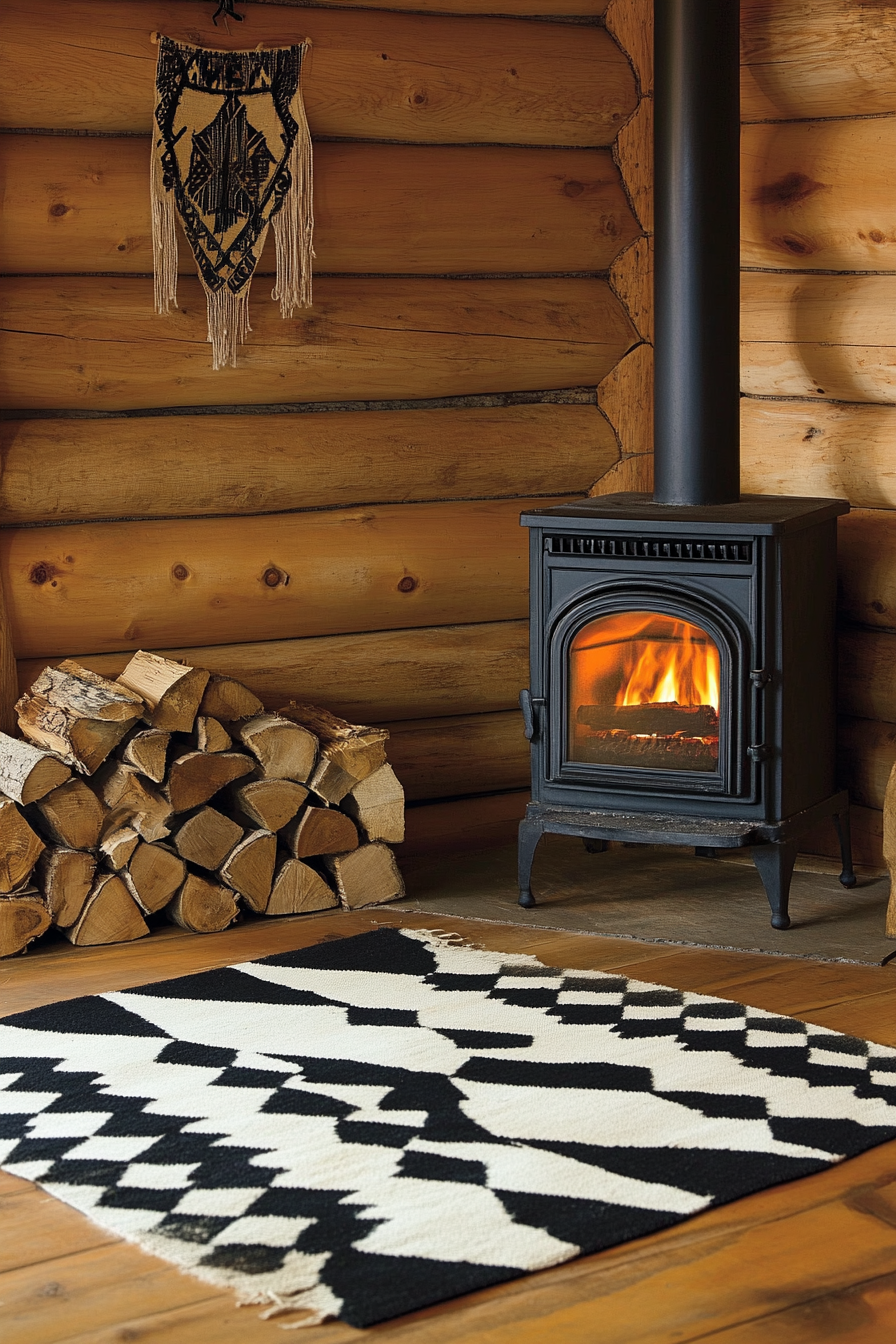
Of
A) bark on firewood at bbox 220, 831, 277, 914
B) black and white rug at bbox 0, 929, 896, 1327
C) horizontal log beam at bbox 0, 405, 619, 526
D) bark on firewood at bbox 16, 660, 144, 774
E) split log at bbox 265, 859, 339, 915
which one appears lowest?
black and white rug at bbox 0, 929, 896, 1327

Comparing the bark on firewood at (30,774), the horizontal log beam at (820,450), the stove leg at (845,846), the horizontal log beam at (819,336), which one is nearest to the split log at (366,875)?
the bark on firewood at (30,774)

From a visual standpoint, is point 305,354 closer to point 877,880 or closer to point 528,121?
point 528,121

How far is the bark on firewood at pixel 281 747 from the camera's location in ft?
12.6

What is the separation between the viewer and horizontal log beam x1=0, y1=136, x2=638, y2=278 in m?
3.86

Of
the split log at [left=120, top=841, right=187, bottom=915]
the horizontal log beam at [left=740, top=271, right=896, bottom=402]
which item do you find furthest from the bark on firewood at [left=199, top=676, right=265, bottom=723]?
the horizontal log beam at [left=740, top=271, right=896, bottom=402]

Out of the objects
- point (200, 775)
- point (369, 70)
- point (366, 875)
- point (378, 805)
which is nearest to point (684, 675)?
point (378, 805)

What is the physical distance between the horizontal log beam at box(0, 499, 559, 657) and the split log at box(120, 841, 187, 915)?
58 cm

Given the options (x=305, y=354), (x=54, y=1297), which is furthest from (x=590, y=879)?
(x=54, y=1297)

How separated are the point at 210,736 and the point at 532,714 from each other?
744 mm

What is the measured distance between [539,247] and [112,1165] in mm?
2753

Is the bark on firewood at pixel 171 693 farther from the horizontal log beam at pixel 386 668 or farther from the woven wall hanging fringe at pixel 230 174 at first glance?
the woven wall hanging fringe at pixel 230 174

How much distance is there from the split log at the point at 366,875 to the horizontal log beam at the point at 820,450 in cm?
139

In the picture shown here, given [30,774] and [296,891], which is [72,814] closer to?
[30,774]

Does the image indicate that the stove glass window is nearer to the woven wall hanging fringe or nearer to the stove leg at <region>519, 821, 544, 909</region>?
the stove leg at <region>519, 821, 544, 909</region>
